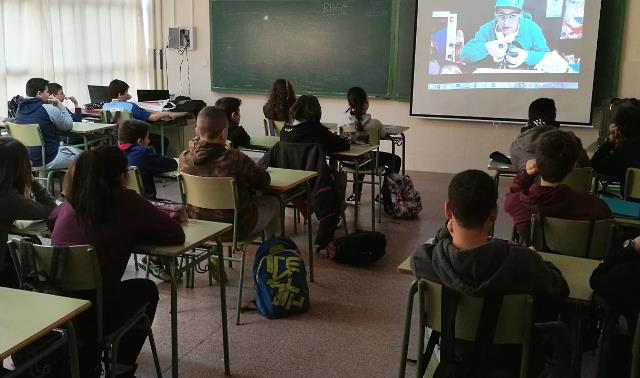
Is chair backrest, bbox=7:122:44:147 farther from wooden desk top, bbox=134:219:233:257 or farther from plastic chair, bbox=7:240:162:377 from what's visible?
plastic chair, bbox=7:240:162:377

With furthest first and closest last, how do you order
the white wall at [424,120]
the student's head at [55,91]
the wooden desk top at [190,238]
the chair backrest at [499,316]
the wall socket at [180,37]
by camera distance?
the wall socket at [180,37], the white wall at [424,120], the student's head at [55,91], the wooden desk top at [190,238], the chair backrest at [499,316]

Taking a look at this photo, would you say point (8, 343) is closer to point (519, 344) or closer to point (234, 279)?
point (519, 344)

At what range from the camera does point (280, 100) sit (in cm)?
569

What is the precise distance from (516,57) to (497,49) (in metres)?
0.23

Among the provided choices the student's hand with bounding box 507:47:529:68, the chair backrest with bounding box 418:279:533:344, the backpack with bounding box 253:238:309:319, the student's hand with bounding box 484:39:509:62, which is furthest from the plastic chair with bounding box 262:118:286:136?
the chair backrest with bounding box 418:279:533:344

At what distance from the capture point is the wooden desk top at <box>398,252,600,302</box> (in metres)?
2.14

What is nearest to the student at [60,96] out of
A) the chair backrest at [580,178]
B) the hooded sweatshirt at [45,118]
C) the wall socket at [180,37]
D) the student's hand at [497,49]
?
the hooded sweatshirt at [45,118]

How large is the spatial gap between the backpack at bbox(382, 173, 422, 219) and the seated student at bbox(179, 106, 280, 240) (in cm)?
229

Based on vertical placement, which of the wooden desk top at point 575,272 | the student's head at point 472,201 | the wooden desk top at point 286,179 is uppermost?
the student's head at point 472,201

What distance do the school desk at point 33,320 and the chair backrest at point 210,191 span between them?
4.74 feet

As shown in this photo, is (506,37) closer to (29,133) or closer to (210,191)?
(210,191)

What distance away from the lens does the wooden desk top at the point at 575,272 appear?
7.01 ft

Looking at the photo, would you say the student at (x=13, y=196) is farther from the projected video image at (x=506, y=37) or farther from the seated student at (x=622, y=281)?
the projected video image at (x=506, y=37)

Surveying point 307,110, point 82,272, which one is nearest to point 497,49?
point 307,110
